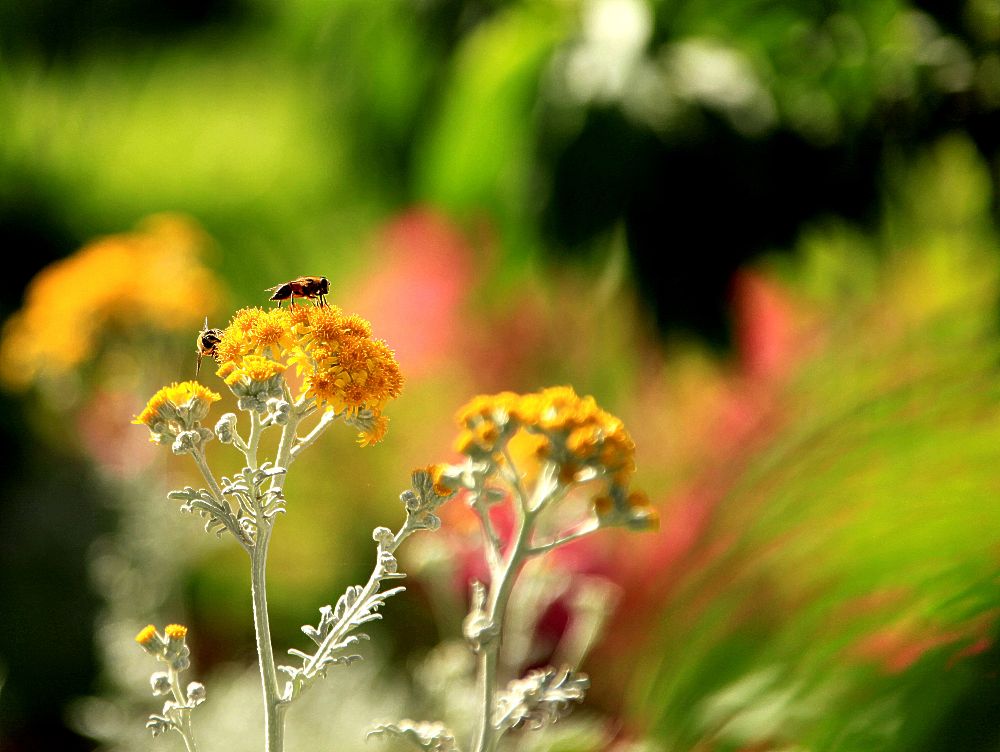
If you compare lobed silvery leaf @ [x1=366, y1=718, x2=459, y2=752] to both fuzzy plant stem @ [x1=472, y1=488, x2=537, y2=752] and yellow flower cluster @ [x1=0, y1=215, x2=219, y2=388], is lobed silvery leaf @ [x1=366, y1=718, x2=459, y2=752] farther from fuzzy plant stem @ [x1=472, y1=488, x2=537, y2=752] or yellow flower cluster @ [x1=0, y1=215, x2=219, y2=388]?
yellow flower cluster @ [x1=0, y1=215, x2=219, y2=388]

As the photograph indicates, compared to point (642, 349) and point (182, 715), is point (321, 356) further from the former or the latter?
point (642, 349)

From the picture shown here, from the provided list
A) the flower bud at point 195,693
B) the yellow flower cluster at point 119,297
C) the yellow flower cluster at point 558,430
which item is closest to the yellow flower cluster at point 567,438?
the yellow flower cluster at point 558,430

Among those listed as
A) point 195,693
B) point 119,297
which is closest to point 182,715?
point 195,693

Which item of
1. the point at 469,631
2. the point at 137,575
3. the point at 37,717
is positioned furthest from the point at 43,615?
the point at 469,631

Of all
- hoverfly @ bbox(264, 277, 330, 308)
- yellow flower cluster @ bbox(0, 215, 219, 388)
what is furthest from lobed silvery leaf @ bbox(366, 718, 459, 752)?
yellow flower cluster @ bbox(0, 215, 219, 388)

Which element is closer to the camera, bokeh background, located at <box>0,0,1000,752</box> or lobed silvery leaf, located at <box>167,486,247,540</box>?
lobed silvery leaf, located at <box>167,486,247,540</box>

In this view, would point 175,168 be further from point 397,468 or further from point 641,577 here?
point 641,577
